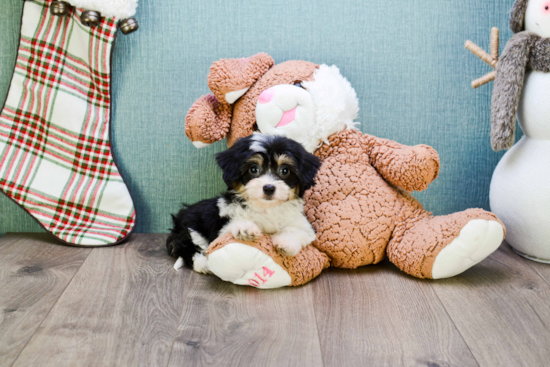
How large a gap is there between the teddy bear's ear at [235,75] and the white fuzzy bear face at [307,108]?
10 centimetres

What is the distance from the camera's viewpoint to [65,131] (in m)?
1.84

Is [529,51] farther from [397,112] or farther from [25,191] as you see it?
[25,191]

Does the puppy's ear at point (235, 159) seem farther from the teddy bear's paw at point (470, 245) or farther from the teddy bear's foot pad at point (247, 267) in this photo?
the teddy bear's paw at point (470, 245)

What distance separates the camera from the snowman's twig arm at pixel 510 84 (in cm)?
157

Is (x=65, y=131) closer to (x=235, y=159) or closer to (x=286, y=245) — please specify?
(x=235, y=159)

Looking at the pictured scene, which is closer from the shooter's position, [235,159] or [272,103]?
[235,159]

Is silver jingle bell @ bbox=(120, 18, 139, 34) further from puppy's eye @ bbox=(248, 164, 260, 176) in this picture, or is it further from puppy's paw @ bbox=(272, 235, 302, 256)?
puppy's paw @ bbox=(272, 235, 302, 256)

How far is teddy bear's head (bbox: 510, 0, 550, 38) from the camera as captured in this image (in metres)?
1.55

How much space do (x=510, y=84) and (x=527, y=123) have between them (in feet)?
0.58

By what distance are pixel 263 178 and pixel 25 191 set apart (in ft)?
3.26

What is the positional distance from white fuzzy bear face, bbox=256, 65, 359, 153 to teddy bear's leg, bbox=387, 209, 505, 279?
0.46 meters

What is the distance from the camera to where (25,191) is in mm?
1778

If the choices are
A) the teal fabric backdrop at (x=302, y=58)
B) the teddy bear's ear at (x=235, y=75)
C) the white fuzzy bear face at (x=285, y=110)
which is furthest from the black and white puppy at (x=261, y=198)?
the teal fabric backdrop at (x=302, y=58)

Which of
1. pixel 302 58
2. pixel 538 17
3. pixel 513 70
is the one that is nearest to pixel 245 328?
pixel 302 58
